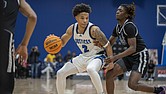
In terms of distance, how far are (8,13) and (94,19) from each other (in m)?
16.0

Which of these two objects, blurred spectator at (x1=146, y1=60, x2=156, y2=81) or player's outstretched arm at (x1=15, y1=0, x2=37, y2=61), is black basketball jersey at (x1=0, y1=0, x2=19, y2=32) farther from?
blurred spectator at (x1=146, y1=60, x2=156, y2=81)

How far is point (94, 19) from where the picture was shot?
1873cm

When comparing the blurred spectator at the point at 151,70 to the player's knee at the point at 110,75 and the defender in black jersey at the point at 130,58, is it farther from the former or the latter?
the player's knee at the point at 110,75

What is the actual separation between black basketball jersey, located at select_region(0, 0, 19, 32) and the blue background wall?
15848mm

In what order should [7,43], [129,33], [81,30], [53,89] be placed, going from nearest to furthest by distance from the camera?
[7,43] → [129,33] → [81,30] → [53,89]

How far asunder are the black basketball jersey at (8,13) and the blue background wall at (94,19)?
624 inches

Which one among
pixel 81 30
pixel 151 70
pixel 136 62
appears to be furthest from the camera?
pixel 151 70

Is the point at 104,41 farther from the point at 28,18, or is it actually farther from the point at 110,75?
the point at 28,18

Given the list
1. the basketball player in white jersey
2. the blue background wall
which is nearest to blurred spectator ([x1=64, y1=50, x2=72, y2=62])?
the blue background wall

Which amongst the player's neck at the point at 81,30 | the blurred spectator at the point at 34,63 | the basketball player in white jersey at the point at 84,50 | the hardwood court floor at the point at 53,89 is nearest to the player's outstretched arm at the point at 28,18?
the basketball player in white jersey at the point at 84,50

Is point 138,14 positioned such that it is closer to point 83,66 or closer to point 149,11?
point 149,11

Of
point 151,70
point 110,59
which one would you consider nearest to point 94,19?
point 151,70

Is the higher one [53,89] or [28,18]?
[28,18]

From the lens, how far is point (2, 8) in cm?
277
